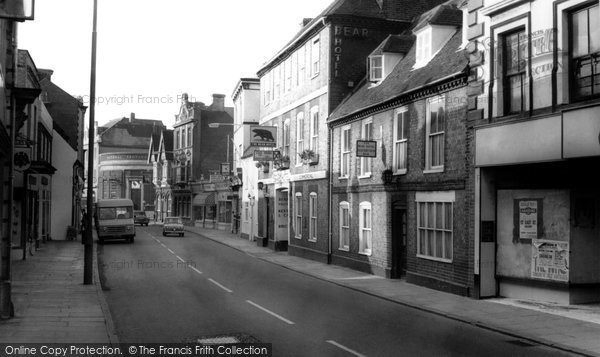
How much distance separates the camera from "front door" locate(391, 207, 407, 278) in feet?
71.8

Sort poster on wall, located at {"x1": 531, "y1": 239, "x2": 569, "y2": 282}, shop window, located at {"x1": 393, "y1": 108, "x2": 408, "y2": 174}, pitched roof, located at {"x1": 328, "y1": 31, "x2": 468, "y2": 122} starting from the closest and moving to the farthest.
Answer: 1. poster on wall, located at {"x1": 531, "y1": 239, "x2": 569, "y2": 282}
2. pitched roof, located at {"x1": 328, "y1": 31, "x2": 468, "y2": 122}
3. shop window, located at {"x1": 393, "y1": 108, "x2": 408, "y2": 174}

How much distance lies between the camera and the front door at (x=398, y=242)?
21.9 meters

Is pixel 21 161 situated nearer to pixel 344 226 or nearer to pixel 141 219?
pixel 344 226

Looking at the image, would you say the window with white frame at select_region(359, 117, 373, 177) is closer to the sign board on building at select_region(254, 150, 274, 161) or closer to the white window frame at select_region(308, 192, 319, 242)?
the white window frame at select_region(308, 192, 319, 242)

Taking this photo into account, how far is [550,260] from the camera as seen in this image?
607 inches

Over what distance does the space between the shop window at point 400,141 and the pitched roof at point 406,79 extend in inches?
27.4

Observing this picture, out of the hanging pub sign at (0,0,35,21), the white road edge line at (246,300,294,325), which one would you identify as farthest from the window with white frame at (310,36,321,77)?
the hanging pub sign at (0,0,35,21)

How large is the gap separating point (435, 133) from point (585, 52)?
6.05 metres

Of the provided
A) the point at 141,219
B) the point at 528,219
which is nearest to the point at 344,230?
the point at 528,219

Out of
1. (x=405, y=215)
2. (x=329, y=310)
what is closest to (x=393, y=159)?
(x=405, y=215)

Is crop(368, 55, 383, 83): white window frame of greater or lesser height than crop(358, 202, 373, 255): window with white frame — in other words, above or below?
→ above

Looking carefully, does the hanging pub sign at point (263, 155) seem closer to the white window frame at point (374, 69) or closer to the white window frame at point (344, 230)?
the white window frame at point (344, 230)

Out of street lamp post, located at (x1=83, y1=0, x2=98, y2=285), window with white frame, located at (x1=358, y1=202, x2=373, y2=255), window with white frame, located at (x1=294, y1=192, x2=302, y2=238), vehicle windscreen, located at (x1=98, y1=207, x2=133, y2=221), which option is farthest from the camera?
vehicle windscreen, located at (x1=98, y1=207, x2=133, y2=221)

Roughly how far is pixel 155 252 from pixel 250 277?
11.7 m
